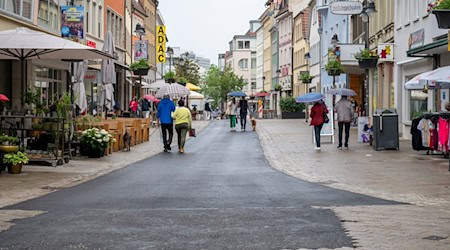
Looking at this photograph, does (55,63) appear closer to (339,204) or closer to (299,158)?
(299,158)

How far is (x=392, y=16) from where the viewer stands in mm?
36938

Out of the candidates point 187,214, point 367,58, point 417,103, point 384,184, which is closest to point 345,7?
point 367,58

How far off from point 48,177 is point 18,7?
1330cm

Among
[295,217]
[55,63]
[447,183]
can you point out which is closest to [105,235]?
[295,217]

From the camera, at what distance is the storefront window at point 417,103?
99.9ft

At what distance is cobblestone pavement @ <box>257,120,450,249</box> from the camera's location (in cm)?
873

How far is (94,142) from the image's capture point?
2177cm

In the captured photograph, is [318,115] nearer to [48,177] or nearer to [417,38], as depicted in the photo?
[417,38]

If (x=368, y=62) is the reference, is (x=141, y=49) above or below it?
above

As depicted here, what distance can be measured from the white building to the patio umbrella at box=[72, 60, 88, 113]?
32.8ft

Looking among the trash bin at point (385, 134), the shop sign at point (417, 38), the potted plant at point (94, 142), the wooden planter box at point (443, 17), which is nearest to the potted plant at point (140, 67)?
the shop sign at point (417, 38)

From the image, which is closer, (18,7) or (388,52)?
(18,7)

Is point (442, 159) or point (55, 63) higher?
point (55, 63)

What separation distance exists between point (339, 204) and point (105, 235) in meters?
4.00
